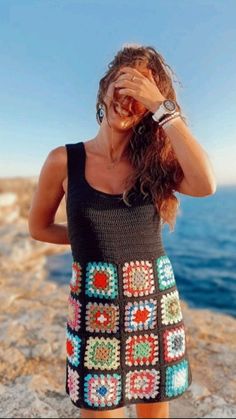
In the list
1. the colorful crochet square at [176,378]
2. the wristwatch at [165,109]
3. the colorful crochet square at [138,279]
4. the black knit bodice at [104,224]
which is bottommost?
the colorful crochet square at [176,378]

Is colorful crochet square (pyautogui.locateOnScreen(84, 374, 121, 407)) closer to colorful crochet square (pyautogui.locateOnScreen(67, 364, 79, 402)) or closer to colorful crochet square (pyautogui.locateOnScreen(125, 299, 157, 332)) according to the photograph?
colorful crochet square (pyautogui.locateOnScreen(67, 364, 79, 402))

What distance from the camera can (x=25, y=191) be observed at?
18578 mm

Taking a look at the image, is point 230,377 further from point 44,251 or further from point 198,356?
point 44,251

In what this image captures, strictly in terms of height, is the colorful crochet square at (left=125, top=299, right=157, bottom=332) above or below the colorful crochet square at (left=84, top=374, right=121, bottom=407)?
above

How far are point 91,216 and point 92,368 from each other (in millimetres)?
506

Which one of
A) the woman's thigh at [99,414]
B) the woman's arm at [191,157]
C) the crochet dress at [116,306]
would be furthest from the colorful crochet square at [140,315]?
the woman's arm at [191,157]

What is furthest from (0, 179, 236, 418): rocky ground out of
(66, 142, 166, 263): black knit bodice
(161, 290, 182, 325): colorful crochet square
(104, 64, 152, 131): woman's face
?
(104, 64, 152, 131): woman's face

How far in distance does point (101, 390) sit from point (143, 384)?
0.16m

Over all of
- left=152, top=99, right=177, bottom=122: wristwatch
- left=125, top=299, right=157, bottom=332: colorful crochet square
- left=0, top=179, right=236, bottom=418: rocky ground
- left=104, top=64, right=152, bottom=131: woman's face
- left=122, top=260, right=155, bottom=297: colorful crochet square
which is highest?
left=104, top=64, right=152, bottom=131: woman's face

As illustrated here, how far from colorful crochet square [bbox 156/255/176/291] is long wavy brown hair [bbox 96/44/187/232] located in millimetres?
175

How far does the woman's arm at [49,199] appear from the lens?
148 cm

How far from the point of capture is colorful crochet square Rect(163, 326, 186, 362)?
4.77ft

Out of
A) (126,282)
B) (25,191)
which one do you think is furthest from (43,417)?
(25,191)

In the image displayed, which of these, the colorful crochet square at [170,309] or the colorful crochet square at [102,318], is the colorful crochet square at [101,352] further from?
the colorful crochet square at [170,309]
